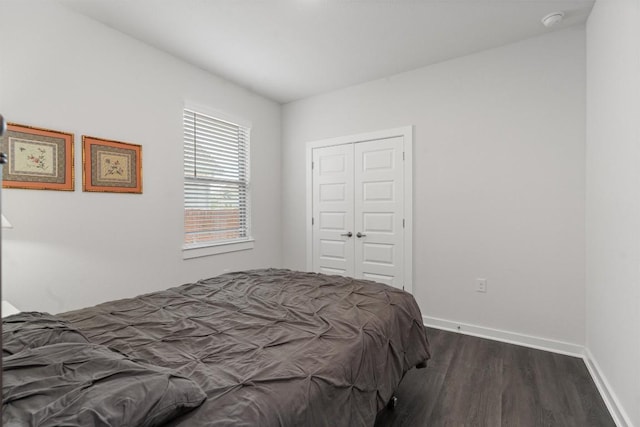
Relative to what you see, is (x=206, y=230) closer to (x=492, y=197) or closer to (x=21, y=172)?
(x=21, y=172)

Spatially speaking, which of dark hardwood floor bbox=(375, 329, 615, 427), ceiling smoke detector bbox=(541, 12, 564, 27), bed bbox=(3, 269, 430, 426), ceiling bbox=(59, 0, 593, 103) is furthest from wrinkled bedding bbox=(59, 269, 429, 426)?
ceiling smoke detector bbox=(541, 12, 564, 27)

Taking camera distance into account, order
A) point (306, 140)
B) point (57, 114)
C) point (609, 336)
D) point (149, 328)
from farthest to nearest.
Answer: point (306, 140) < point (57, 114) < point (609, 336) < point (149, 328)

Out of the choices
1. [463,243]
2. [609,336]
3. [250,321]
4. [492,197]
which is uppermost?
[492,197]

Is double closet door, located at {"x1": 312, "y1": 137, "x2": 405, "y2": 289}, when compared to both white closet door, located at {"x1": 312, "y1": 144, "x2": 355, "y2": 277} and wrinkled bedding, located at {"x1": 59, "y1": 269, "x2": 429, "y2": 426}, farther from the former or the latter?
wrinkled bedding, located at {"x1": 59, "y1": 269, "x2": 429, "y2": 426}

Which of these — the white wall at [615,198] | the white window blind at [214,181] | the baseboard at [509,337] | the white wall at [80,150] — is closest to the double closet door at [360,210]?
the baseboard at [509,337]

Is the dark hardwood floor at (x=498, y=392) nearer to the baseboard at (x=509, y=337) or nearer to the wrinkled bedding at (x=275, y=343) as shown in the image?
the baseboard at (x=509, y=337)

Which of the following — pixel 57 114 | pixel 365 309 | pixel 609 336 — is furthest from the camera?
pixel 57 114

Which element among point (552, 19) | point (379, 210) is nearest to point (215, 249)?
point (379, 210)

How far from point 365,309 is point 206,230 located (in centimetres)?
237

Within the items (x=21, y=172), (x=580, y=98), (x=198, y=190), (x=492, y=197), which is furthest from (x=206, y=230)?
(x=580, y=98)

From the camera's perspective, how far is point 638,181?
5.35 feet

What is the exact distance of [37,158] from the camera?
228 centimetres

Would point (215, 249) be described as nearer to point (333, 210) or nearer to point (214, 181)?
point (214, 181)

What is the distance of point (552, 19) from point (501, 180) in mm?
1335
